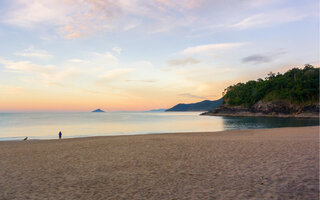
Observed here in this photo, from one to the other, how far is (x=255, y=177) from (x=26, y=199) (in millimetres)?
8976

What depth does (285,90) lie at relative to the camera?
112625 millimetres

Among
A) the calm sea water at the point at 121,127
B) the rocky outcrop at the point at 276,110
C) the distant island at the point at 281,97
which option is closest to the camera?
the calm sea water at the point at 121,127

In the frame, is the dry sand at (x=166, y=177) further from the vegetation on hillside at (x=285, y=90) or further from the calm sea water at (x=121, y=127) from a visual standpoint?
the vegetation on hillside at (x=285, y=90)

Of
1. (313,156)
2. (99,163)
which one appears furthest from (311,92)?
(99,163)

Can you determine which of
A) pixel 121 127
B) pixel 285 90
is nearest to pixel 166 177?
pixel 121 127

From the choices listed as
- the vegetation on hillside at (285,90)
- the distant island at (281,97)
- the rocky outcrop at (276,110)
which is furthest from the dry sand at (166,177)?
the vegetation on hillside at (285,90)

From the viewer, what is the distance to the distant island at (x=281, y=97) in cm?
9662

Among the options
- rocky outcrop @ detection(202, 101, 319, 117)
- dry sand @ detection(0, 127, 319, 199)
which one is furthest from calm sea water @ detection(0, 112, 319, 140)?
dry sand @ detection(0, 127, 319, 199)

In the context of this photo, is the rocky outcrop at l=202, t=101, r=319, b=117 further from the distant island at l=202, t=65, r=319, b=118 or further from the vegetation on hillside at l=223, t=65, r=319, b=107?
the vegetation on hillside at l=223, t=65, r=319, b=107

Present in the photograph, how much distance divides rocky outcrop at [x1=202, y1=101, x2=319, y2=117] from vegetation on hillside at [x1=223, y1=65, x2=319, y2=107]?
13.0 ft

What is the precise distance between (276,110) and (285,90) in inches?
672

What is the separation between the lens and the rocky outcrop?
89625 mm

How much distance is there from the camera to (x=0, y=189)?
311 inches

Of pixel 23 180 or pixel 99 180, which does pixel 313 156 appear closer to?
pixel 99 180
